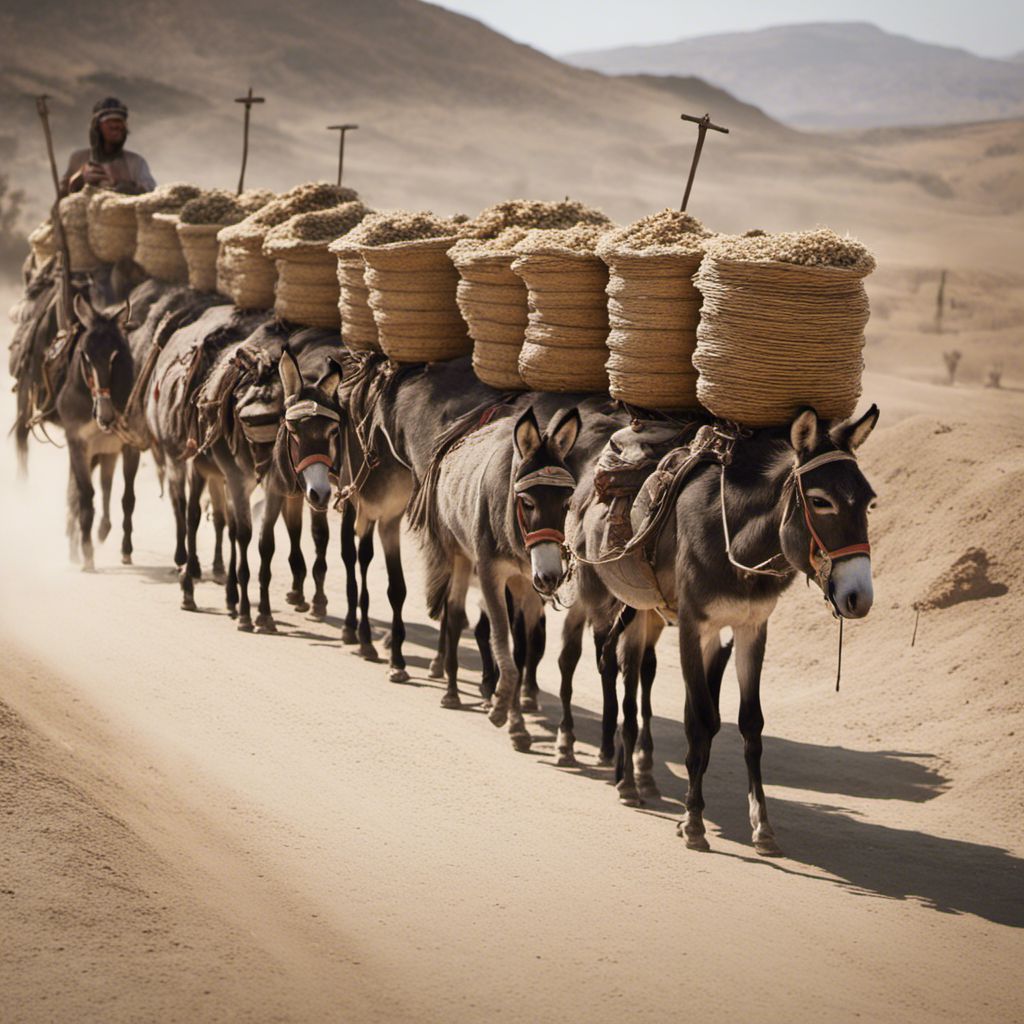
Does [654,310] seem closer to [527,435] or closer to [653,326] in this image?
[653,326]

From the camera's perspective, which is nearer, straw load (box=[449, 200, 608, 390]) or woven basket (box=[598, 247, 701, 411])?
woven basket (box=[598, 247, 701, 411])

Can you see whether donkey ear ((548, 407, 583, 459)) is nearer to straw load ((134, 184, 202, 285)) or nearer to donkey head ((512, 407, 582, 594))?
donkey head ((512, 407, 582, 594))

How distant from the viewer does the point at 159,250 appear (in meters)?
16.0

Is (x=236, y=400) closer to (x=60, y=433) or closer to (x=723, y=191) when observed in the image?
(x=60, y=433)

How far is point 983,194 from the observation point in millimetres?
77438

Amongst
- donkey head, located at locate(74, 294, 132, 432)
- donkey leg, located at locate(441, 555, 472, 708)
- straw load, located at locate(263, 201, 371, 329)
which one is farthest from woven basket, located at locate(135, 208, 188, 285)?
donkey leg, located at locate(441, 555, 472, 708)

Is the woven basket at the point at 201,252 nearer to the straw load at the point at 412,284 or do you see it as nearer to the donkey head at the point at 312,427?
the straw load at the point at 412,284

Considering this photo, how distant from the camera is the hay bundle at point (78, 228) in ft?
56.2

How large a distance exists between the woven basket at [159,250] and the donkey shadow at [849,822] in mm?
7389

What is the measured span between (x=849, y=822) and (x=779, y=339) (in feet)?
9.56

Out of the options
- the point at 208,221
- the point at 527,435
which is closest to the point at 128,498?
the point at 208,221

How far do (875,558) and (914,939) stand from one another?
7328mm

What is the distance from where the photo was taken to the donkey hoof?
Answer: 966cm

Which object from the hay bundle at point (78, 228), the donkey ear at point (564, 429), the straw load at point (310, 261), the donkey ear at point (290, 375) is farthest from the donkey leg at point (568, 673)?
the hay bundle at point (78, 228)
